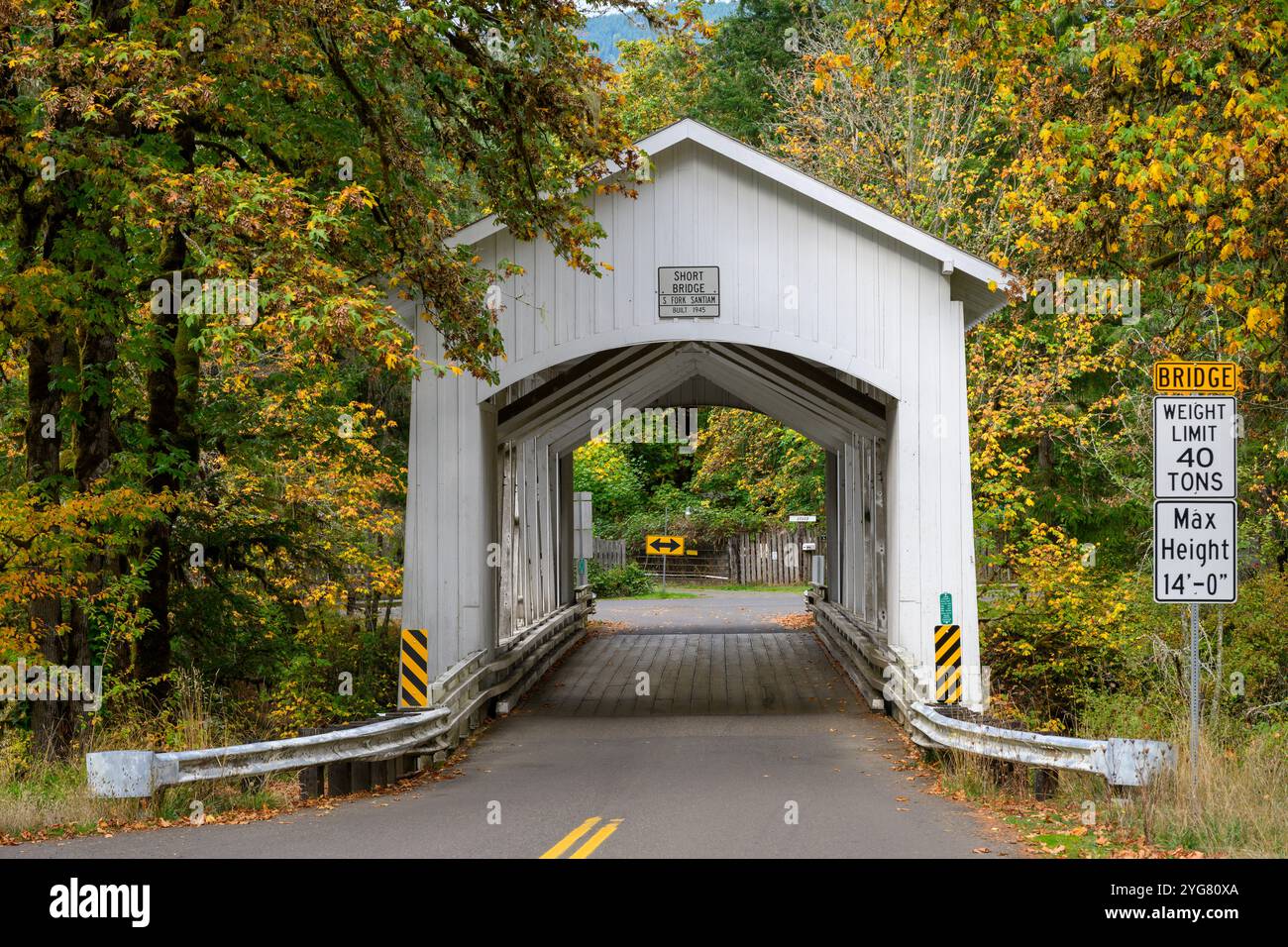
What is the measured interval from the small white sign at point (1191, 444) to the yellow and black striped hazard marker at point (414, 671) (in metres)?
7.55

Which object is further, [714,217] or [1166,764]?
[714,217]

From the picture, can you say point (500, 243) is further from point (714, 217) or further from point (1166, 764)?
point (1166, 764)

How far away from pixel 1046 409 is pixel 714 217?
32.9ft

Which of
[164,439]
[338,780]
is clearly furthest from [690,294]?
[338,780]

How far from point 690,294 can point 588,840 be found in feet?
25.2

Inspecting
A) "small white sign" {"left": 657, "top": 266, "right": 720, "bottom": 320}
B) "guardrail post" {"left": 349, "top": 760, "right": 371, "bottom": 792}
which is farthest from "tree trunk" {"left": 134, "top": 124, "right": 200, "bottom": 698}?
"small white sign" {"left": 657, "top": 266, "right": 720, "bottom": 320}

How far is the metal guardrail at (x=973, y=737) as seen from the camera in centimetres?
870

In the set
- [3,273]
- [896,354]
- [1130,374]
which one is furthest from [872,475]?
[3,273]

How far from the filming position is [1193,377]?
29.4 feet

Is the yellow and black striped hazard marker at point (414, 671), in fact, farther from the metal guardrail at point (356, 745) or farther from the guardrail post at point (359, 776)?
the guardrail post at point (359, 776)

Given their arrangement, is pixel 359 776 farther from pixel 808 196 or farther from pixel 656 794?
pixel 808 196

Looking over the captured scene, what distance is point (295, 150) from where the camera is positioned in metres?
13.7

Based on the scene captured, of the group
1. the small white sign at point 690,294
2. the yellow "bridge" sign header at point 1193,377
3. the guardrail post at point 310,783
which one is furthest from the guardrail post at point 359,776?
the yellow "bridge" sign header at point 1193,377

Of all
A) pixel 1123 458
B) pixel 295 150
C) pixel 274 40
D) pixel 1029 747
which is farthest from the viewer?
pixel 1123 458
